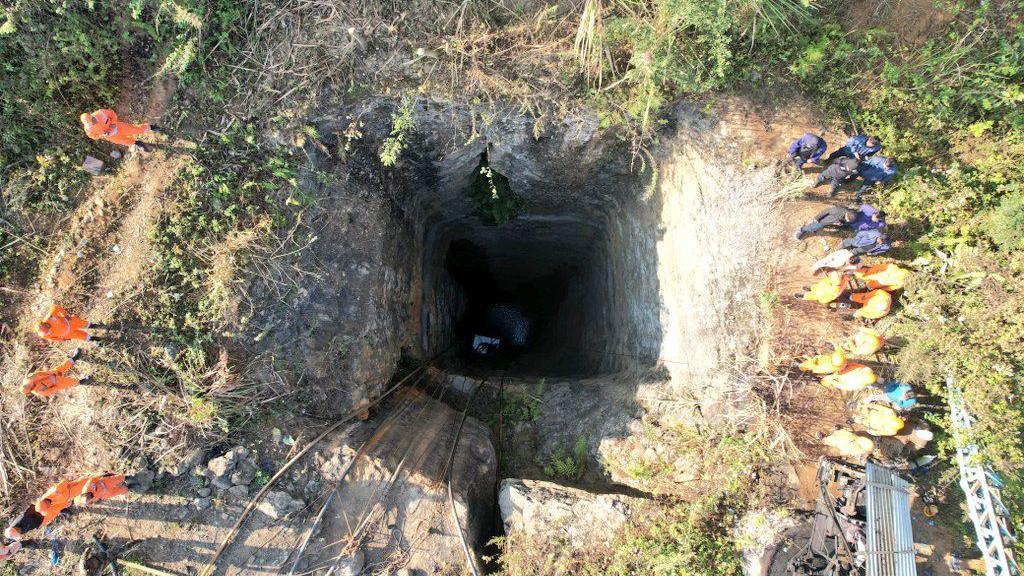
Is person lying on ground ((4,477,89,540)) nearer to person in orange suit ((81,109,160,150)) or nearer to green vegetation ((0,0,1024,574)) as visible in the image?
green vegetation ((0,0,1024,574))

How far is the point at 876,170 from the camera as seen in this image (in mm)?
5035

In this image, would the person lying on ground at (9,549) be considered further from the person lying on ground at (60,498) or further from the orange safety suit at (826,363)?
the orange safety suit at (826,363)

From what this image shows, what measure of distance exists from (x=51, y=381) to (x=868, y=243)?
8458 millimetres

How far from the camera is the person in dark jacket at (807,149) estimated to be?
483 centimetres

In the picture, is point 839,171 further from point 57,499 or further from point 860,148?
point 57,499

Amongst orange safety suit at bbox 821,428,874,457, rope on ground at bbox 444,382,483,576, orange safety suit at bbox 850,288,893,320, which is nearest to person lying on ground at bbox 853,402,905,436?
orange safety suit at bbox 821,428,874,457

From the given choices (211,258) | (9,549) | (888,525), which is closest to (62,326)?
(211,258)

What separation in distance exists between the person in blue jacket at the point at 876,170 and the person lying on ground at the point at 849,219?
0.30 meters

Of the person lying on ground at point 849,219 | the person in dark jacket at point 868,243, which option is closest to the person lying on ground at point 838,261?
the person in dark jacket at point 868,243

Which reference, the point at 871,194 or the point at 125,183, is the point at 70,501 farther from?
the point at 871,194

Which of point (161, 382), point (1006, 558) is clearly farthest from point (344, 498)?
point (1006, 558)

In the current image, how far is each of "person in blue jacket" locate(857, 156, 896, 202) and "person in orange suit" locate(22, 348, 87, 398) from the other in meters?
8.57

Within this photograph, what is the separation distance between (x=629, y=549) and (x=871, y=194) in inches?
192

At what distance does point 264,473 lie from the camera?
528cm
